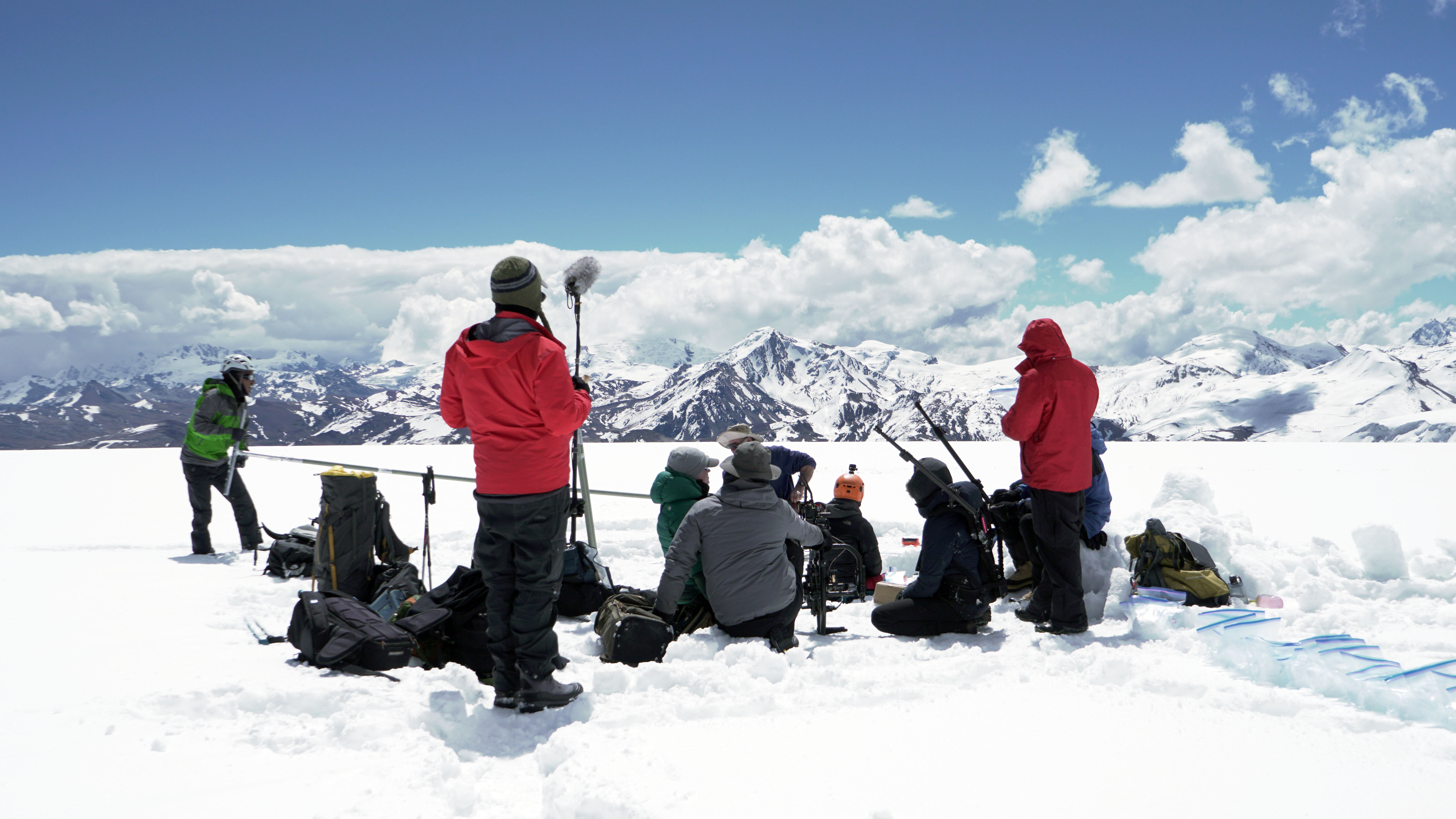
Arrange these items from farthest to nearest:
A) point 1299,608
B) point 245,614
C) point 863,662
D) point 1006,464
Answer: point 1006,464 < point 1299,608 < point 245,614 < point 863,662

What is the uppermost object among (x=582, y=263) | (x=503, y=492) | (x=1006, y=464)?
(x=582, y=263)

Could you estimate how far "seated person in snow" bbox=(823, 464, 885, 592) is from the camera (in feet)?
22.1

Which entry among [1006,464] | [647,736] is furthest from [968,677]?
[1006,464]

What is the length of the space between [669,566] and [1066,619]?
2.82 metres

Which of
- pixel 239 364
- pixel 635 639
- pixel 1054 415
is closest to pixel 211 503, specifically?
pixel 239 364

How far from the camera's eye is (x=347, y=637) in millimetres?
3867

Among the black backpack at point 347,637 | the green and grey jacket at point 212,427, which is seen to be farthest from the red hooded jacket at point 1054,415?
the green and grey jacket at point 212,427

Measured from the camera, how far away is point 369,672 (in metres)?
3.78

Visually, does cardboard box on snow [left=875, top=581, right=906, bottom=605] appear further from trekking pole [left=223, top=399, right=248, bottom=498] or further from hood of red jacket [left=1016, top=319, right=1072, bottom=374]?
trekking pole [left=223, top=399, right=248, bottom=498]

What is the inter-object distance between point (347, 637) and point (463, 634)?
0.71 metres

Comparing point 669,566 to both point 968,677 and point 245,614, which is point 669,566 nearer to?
point 968,677

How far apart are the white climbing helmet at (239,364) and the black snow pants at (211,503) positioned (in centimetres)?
103

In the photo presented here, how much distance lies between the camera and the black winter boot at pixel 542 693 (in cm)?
344

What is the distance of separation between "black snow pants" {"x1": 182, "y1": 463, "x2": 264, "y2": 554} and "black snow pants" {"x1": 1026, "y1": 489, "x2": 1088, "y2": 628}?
24.3 feet
